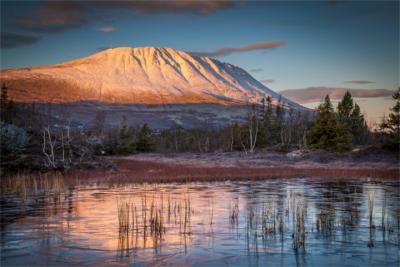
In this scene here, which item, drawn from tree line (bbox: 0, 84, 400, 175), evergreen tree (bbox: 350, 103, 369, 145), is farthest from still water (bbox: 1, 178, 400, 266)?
evergreen tree (bbox: 350, 103, 369, 145)

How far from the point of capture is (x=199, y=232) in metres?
14.5

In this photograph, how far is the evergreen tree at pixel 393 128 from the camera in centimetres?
4852

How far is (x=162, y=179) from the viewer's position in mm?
33375

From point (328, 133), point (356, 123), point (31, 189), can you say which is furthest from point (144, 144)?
point (31, 189)

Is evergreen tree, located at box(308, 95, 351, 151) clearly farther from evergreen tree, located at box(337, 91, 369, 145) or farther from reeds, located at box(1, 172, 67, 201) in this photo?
reeds, located at box(1, 172, 67, 201)

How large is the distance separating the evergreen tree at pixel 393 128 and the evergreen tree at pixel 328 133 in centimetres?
590

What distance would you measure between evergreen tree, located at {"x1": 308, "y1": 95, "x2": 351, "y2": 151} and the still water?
33.5 m

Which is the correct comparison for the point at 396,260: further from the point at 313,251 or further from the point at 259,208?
the point at 259,208

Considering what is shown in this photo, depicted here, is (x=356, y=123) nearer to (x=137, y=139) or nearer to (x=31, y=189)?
(x=137, y=139)

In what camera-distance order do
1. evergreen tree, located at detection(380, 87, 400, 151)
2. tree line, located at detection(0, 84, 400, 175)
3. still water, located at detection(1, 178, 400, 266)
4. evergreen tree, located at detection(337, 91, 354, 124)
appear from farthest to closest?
evergreen tree, located at detection(337, 91, 354, 124), evergreen tree, located at detection(380, 87, 400, 151), tree line, located at detection(0, 84, 400, 175), still water, located at detection(1, 178, 400, 266)

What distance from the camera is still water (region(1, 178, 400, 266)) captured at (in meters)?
11.4

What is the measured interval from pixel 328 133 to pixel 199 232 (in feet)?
156

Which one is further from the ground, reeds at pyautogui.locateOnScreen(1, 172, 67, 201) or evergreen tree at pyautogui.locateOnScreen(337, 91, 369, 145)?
evergreen tree at pyautogui.locateOnScreen(337, 91, 369, 145)

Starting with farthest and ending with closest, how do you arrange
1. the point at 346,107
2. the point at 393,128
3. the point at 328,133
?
the point at 346,107
the point at 328,133
the point at 393,128
